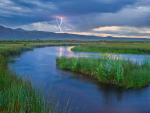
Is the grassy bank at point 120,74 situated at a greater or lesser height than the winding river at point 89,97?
greater

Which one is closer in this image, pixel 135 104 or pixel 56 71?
pixel 135 104

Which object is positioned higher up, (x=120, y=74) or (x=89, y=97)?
(x=120, y=74)

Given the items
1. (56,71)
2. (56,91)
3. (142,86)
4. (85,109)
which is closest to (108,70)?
(142,86)

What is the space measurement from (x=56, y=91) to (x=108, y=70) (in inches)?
178

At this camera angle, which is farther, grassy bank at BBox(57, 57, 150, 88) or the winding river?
grassy bank at BBox(57, 57, 150, 88)

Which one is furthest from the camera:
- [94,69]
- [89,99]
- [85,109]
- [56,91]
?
[94,69]

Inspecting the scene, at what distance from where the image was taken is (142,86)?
22891 millimetres

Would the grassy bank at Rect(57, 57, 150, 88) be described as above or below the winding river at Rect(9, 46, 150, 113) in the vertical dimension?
above

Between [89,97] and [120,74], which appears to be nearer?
[89,97]

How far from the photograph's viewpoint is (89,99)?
2098 cm

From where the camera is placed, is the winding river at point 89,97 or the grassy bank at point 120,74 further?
the grassy bank at point 120,74

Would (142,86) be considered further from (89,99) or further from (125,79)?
(89,99)

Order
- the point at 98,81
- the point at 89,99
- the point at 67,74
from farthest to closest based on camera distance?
the point at 67,74 → the point at 98,81 → the point at 89,99

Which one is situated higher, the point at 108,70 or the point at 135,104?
the point at 108,70
